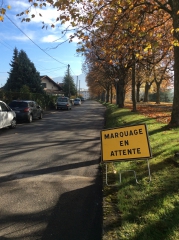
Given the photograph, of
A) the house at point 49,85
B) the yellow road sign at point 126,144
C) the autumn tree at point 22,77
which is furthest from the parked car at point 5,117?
the house at point 49,85

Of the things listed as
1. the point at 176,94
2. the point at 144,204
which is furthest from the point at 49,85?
the point at 144,204

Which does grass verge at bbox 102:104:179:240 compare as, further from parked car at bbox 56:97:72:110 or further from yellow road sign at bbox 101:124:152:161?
parked car at bbox 56:97:72:110

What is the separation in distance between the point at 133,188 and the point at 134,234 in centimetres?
156

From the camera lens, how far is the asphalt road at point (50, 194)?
3.51 metres

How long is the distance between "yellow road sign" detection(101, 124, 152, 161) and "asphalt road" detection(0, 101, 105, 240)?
74 cm

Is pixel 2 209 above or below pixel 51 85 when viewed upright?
below

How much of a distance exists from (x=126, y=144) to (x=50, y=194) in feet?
6.01

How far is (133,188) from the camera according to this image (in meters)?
4.62

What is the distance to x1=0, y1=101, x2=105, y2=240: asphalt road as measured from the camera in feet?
11.5

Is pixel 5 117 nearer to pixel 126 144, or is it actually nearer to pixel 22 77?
pixel 126 144

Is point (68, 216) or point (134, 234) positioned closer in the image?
point (134, 234)

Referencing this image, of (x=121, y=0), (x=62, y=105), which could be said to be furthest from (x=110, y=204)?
(x=62, y=105)

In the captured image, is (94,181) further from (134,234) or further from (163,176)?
(134,234)

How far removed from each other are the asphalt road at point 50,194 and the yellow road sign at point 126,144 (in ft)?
2.43
